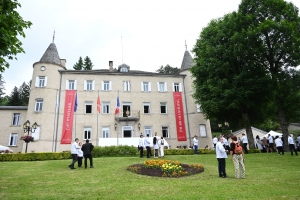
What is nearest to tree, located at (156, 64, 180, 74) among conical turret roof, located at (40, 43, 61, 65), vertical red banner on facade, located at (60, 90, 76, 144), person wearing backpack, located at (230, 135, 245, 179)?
conical turret roof, located at (40, 43, 61, 65)

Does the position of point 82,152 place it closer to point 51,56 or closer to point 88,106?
point 88,106

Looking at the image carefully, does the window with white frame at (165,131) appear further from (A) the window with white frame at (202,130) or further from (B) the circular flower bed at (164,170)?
(B) the circular flower bed at (164,170)

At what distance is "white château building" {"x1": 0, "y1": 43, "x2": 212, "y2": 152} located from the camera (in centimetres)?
3169

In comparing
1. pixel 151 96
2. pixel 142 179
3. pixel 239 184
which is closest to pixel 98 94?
pixel 151 96

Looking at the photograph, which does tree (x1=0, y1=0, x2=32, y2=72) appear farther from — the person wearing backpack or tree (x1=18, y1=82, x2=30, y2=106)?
tree (x1=18, y1=82, x2=30, y2=106)

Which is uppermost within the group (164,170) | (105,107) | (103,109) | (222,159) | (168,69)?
(168,69)

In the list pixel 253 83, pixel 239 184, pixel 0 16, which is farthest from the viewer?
pixel 253 83

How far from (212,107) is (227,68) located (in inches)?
179

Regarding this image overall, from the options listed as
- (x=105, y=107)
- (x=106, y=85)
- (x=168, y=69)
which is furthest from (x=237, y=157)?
(x=168, y=69)

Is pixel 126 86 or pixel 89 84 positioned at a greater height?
pixel 89 84

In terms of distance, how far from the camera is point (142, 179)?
10258 mm

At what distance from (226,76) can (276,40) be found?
19.5ft

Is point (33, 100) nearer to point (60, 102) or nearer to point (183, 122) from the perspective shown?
point (60, 102)

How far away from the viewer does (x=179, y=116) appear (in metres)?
35.4
